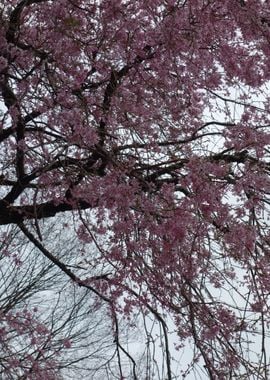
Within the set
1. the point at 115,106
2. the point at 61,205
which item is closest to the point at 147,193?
the point at 115,106

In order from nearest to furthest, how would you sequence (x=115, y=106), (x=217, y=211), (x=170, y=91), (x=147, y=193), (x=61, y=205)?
(x=217, y=211) < (x=147, y=193) < (x=115, y=106) < (x=170, y=91) < (x=61, y=205)

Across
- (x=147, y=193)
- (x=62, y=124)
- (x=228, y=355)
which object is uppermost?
(x=62, y=124)

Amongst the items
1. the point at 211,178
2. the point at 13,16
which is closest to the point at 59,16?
the point at 13,16

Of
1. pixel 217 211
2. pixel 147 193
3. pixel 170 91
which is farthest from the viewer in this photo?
pixel 170 91

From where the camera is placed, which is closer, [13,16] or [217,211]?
[217,211]

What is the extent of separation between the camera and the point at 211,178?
3623 mm

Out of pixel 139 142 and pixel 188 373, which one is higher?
pixel 139 142

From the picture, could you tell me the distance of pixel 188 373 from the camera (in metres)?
3.97

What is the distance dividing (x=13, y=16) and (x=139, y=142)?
124cm

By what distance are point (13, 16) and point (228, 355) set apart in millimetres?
2660

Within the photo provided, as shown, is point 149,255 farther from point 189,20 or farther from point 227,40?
point 227,40

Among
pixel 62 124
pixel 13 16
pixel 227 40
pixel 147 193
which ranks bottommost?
pixel 147 193

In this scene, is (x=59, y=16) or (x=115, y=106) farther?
(x=115, y=106)

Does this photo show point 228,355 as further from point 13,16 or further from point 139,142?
point 13,16
